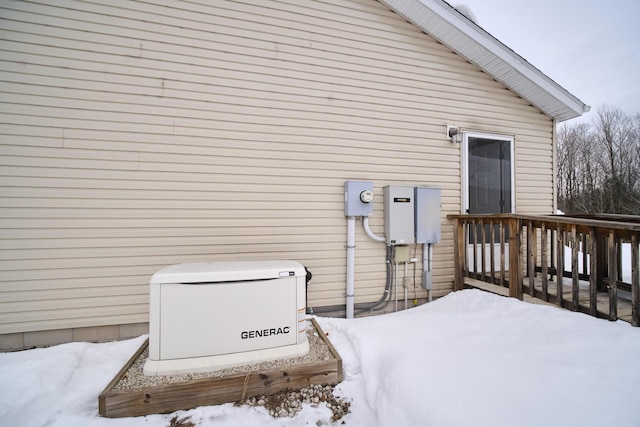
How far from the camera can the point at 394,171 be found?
363 cm

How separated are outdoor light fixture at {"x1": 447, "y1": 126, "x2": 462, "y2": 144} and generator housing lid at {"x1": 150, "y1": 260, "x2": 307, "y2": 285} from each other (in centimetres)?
310

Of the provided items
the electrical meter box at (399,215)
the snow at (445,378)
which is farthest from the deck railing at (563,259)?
the electrical meter box at (399,215)

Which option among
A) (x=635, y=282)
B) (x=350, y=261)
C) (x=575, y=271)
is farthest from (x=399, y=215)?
(x=635, y=282)

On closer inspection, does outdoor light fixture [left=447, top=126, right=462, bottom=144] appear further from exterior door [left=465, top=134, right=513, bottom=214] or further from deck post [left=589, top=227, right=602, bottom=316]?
deck post [left=589, top=227, right=602, bottom=316]

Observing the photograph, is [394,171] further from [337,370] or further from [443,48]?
[337,370]

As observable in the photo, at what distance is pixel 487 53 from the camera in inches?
148

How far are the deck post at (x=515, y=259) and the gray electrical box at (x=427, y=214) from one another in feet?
2.71

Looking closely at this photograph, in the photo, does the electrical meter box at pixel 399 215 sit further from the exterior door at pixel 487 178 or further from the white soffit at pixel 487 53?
the white soffit at pixel 487 53

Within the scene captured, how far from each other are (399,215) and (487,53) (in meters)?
2.72

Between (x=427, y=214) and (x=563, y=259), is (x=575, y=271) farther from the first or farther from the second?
(x=427, y=214)

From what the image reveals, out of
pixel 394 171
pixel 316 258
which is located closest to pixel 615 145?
pixel 394 171

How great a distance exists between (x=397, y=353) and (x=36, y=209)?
12.2 ft

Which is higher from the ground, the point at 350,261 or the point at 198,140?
the point at 198,140

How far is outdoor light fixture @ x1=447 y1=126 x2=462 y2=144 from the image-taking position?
382 cm
